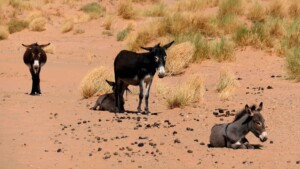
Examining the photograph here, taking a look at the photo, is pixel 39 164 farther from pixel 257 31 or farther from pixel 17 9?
pixel 17 9

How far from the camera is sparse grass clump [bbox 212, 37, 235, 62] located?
75.9ft

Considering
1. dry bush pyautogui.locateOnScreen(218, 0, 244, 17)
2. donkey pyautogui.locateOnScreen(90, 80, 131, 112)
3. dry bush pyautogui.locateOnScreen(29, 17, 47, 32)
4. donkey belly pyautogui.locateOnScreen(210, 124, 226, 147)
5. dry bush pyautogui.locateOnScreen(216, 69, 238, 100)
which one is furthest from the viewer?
dry bush pyautogui.locateOnScreen(29, 17, 47, 32)

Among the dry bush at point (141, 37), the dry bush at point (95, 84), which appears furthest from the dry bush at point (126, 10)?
the dry bush at point (95, 84)

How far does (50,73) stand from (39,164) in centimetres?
1344

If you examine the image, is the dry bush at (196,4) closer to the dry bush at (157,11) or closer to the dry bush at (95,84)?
the dry bush at (157,11)

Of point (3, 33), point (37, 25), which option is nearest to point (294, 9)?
point (37, 25)

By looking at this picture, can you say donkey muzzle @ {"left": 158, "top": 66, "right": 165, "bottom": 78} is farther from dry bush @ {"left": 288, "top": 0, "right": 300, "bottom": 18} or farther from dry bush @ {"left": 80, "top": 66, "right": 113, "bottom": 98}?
dry bush @ {"left": 288, "top": 0, "right": 300, "bottom": 18}

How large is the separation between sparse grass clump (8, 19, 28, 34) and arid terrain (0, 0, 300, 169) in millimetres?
13205

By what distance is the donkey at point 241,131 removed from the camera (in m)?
11.0

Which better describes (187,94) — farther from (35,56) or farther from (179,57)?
(179,57)

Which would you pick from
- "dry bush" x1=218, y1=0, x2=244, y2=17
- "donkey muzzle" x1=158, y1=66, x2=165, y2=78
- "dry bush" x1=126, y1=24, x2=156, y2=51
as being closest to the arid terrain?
"donkey muzzle" x1=158, y1=66, x2=165, y2=78

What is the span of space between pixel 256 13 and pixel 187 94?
Result: 56.0ft

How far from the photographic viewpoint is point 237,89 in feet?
58.9

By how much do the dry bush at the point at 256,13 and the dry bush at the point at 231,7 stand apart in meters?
0.85
